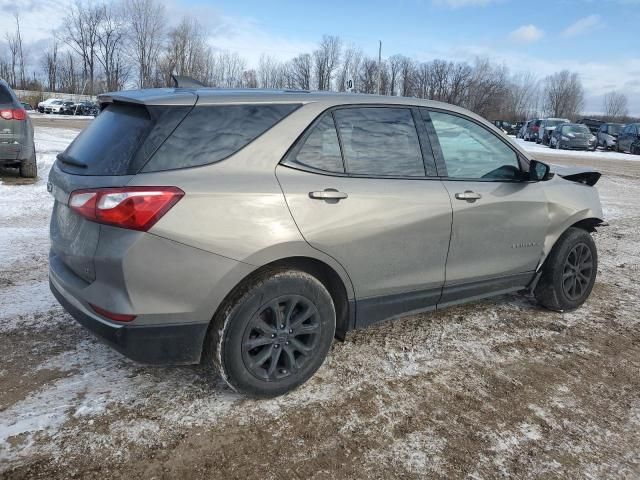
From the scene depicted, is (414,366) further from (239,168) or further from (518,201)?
(239,168)

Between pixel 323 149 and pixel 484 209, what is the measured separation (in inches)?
51.7

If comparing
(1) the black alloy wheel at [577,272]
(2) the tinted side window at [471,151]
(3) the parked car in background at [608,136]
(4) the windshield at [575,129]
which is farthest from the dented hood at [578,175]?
(3) the parked car in background at [608,136]

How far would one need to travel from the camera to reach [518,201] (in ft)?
12.3

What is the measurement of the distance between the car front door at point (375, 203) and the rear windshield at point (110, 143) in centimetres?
76

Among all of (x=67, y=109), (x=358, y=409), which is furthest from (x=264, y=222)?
(x=67, y=109)

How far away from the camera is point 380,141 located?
127 inches

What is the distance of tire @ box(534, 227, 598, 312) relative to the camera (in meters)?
4.14

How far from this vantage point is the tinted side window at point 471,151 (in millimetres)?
3514

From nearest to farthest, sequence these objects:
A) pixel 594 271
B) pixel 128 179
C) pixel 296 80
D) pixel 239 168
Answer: pixel 128 179
pixel 239 168
pixel 594 271
pixel 296 80

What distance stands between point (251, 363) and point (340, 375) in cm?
68

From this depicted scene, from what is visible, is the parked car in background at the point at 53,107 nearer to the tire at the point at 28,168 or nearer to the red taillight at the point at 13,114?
the tire at the point at 28,168

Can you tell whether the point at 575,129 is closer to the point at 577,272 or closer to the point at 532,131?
the point at 532,131

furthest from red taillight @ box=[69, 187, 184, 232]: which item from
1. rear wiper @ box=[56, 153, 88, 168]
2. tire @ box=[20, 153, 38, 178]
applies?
tire @ box=[20, 153, 38, 178]

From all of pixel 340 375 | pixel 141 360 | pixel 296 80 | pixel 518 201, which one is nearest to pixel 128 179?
pixel 141 360
